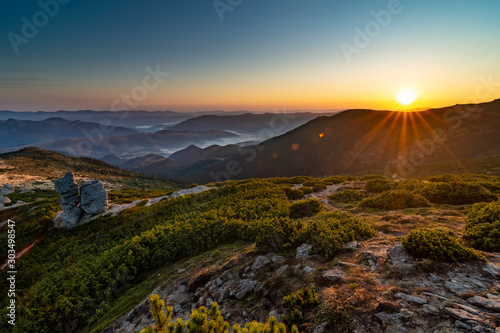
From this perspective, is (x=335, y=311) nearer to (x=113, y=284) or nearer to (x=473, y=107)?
(x=113, y=284)

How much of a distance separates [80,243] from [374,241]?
A: 25.5 m

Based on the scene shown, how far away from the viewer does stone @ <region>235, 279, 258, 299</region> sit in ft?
25.4

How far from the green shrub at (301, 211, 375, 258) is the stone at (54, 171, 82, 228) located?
29.8 meters

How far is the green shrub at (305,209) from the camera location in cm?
1608

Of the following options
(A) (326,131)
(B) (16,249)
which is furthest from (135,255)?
(A) (326,131)

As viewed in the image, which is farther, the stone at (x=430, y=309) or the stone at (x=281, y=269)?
the stone at (x=281, y=269)

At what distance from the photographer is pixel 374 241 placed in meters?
8.79

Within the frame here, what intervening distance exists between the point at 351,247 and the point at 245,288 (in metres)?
4.54

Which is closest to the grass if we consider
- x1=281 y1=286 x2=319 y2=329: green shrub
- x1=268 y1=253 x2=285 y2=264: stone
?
x1=268 y1=253 x2=285 y2=264: stone

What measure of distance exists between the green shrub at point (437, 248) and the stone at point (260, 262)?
511 cm

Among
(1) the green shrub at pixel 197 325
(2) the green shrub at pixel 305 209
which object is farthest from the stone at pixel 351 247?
(2) the green shrub at pixel 305 209

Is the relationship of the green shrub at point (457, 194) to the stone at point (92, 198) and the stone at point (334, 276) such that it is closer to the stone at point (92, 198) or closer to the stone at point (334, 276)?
the stone at point (334, 276)

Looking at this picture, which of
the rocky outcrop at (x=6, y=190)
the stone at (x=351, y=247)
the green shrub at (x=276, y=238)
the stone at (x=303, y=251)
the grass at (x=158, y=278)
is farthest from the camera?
the rocky outcrop at (x=6, y=190)

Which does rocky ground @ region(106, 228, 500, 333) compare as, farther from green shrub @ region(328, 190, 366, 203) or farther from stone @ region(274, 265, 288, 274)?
green shrub @ region(328, 190, 366, 203)
